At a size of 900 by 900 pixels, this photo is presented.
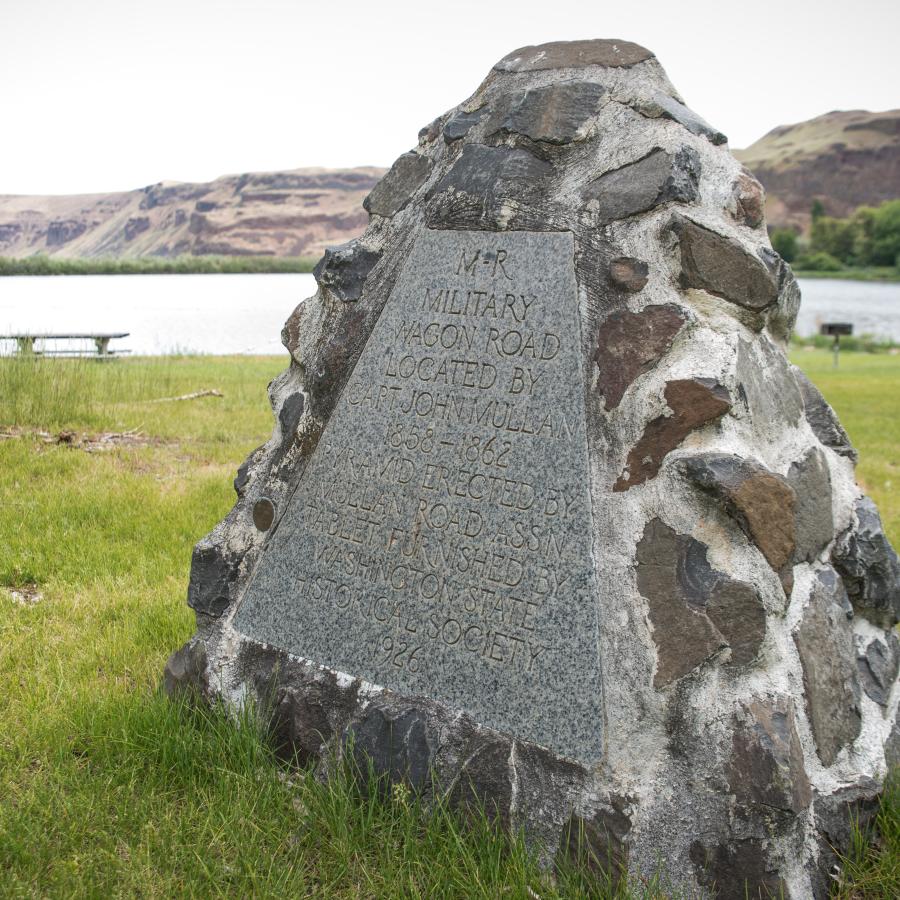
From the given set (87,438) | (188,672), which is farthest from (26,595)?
(87,438)

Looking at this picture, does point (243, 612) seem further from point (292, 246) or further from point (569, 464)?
point (292, 246)

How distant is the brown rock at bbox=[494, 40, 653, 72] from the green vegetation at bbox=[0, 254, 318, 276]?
34142 millimetres

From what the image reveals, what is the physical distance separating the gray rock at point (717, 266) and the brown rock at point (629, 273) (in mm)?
100

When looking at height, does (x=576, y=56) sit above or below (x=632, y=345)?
above

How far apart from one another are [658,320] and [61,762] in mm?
1980

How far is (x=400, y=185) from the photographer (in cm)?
281

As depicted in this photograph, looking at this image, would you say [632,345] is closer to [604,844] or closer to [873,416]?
[604,844]

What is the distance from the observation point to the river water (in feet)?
57.5

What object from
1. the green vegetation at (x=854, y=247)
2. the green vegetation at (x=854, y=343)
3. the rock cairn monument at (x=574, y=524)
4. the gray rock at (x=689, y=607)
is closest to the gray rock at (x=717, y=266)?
the rock cairn monument at (x=574, y=524)

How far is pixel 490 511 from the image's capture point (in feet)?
7.26

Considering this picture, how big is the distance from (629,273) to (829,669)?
1118 millimetres

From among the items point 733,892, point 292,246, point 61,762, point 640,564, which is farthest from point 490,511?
point 292,246

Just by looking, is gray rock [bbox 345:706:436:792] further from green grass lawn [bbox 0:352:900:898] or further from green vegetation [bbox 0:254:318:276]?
green vegetation [bbox 0:254:318:276]

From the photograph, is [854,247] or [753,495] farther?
[854,247]
